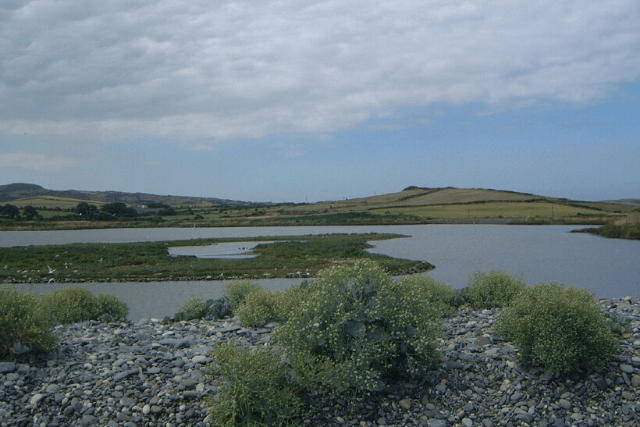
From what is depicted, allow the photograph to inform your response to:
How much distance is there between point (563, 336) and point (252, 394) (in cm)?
401

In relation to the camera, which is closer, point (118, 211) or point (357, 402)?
point (357, 402)

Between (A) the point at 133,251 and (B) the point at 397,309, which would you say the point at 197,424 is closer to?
(B) the point at 397,309

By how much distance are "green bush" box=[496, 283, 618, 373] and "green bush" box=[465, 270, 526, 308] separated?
4377mm

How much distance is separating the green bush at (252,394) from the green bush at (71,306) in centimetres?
629

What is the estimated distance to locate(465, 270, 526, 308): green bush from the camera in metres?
11.5

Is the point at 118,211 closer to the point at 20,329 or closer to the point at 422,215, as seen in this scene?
the point at 422,215

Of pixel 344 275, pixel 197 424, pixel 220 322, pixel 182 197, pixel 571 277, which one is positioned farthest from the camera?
pixel 182 197

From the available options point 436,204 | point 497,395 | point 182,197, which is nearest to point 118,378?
point 497,395

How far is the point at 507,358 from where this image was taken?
7168 millimetres

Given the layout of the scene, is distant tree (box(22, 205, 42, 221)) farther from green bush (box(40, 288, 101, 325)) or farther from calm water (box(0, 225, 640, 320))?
green bush (box(40, 288, 101, 325))

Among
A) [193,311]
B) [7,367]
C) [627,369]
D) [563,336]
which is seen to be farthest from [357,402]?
[193,311]

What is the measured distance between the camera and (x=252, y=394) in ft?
18.6

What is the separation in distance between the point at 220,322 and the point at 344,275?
441 cm

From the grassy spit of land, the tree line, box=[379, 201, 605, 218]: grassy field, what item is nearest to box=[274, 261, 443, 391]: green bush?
the grassy spit of land
